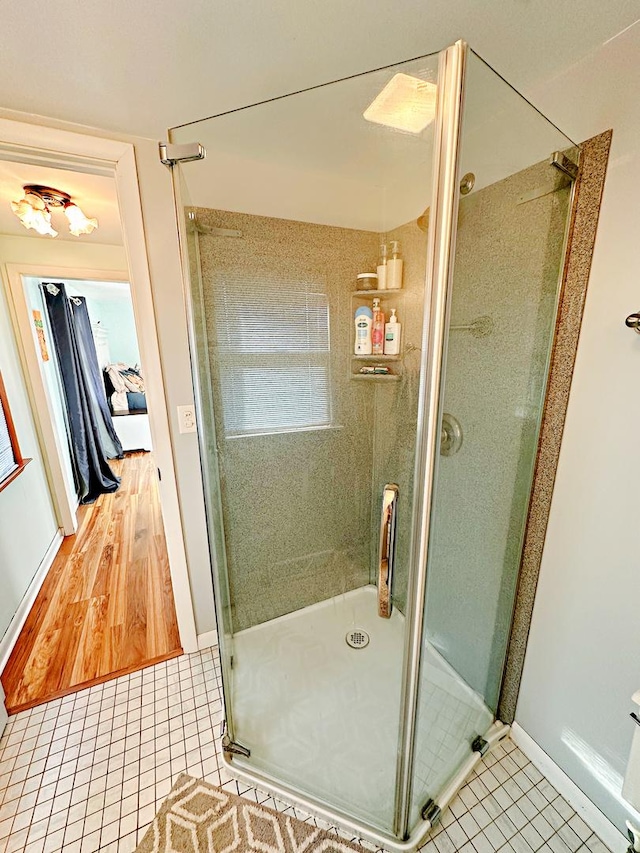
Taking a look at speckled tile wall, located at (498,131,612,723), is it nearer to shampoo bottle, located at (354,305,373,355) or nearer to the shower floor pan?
the shower floor pan

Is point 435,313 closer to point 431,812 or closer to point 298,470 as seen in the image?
point 298,470

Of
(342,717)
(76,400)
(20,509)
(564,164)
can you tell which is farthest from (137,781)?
(76,400)

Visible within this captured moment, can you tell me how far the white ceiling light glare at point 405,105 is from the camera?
0.69 meters

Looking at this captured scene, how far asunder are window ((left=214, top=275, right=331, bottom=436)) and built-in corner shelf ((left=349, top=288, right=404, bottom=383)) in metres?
0.13

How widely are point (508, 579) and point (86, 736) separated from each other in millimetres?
1766

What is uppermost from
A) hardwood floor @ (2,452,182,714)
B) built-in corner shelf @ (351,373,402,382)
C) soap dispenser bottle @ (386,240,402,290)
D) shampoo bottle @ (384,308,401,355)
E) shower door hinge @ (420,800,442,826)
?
soap dispenser bottle @ (386,240,402,290)

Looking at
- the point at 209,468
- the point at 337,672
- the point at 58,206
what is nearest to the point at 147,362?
the point at 209,468

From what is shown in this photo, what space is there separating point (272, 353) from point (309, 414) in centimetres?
35

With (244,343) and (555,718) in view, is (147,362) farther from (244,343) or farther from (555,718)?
(555,718)

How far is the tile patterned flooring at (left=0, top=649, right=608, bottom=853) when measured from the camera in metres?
1.06

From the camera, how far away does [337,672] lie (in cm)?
155

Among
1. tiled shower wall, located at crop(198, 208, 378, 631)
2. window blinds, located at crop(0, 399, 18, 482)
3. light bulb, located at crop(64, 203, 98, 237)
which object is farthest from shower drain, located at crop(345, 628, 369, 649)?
light bulb, located at crop(64, 203, 98, 237)

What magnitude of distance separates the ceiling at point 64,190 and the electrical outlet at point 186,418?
0.99 m

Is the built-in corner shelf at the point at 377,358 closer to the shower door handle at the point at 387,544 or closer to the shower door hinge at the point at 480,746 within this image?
the shower door handle at the point at 387,544
